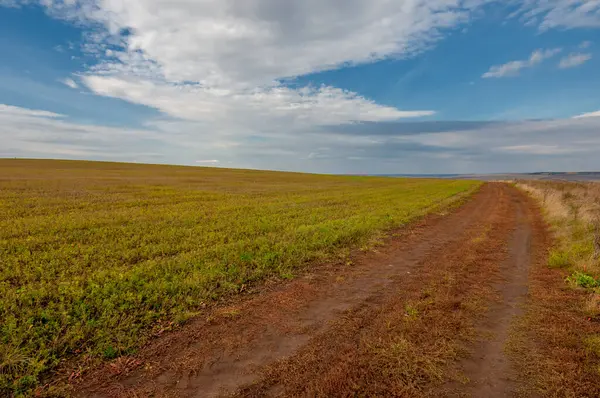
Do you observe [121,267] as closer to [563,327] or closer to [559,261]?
[563,327]

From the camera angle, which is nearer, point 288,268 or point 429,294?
point 429,294

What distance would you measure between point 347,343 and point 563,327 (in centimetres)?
420

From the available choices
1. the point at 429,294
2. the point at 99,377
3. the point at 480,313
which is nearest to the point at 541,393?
the point at 480,313

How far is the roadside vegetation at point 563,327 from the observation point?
434 centimetres

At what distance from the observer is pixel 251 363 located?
480 centimetres

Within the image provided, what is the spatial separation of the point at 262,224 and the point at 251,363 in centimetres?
1111

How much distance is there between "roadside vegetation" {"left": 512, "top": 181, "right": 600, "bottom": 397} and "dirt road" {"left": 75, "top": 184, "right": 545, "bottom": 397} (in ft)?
1.01

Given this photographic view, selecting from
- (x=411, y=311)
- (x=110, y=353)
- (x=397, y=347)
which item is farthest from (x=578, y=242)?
(x=110, y=353)

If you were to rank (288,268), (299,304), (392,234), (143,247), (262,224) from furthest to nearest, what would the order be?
(262,224), (392,234), (143,247), (288,268), (299,304)

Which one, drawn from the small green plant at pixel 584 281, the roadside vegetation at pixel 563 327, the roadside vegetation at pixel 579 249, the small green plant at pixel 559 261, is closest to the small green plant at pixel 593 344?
the roadside vegetation at pixel 563 327

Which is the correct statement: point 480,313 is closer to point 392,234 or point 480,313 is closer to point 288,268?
point 288,268

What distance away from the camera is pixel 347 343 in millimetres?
5289

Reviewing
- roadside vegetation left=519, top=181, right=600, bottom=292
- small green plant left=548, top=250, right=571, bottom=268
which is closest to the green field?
small green plant left=548, top=250, right=571, bottom=268

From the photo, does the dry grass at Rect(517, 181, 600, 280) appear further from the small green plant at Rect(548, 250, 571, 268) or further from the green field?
the green field
